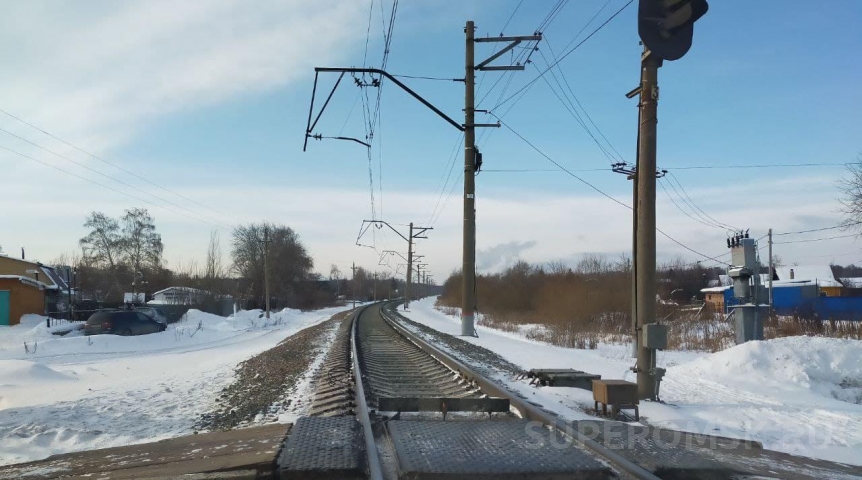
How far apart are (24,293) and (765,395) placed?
145ft

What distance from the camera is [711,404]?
9.02m

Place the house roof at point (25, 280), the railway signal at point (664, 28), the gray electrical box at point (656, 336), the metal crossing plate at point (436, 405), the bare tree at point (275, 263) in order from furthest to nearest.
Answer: the bare tree at point (275, 263) < the house roof at point (25, 280) < the gray electrical box at point (656, 336) < the railway signal at point (664, 28) < the metal crossing plate at point (436, 405)

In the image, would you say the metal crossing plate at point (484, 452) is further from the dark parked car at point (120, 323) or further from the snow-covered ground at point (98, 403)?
the dark parked car at point (120, 323)

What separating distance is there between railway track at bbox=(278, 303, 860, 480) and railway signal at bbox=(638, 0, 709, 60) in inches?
191

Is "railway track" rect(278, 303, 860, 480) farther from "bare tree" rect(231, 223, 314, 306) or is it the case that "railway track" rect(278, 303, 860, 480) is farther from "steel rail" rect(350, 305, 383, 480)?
"bare tree" rect(231, 223, 314, 306)

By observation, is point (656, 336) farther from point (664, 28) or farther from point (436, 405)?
point (664, 28)

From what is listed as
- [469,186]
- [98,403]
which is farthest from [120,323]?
[98,403]

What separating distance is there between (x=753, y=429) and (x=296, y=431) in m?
5.32

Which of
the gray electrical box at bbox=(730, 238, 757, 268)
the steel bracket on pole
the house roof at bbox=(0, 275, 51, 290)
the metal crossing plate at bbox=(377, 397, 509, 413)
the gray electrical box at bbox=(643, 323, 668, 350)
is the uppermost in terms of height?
the steel bracket on pole

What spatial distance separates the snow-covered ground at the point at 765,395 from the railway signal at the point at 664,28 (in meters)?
4.77

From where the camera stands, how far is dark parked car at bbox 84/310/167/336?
2778cm

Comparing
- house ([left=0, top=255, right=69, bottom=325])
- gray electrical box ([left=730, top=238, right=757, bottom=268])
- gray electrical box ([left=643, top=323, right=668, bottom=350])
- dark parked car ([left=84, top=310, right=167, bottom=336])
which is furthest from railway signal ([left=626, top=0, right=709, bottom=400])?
house ([left=0, top=255, right=69, bottom=325])

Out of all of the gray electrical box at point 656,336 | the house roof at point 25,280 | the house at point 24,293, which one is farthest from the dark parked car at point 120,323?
the gray electrical box at point 656,336

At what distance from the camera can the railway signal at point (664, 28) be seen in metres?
8.03
